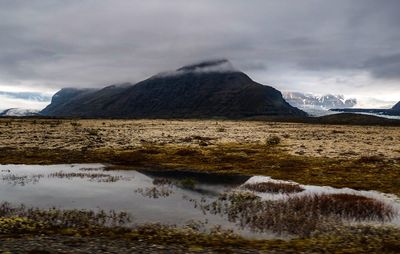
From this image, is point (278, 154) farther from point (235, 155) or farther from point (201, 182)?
point (201, 182)

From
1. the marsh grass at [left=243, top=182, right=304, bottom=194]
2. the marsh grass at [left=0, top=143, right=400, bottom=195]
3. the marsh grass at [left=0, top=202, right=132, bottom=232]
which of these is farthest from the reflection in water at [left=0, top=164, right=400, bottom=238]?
the marsh grass at [left=0, top=143, right=400, bottom=195]

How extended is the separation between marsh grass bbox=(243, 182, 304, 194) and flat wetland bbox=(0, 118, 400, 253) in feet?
0.30

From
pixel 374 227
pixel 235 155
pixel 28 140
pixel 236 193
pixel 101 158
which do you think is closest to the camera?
pixel 374 227

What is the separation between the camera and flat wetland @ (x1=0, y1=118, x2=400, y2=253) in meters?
21.7

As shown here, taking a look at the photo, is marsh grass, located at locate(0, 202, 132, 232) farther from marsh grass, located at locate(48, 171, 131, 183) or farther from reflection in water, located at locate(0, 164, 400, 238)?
marsh grass, located at locate(48, 171, 131, 183)

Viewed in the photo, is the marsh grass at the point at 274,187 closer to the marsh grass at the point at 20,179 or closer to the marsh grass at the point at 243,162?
the marsh grass at the point at 243,162

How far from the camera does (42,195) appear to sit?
1329 inches

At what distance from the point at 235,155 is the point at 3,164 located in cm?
3134

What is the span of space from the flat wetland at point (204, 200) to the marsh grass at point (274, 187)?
0.09 m

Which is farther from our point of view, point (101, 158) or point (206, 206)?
point (101, 158)

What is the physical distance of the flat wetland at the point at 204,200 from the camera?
71.3 feet

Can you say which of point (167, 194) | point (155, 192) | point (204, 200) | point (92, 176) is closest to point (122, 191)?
point (155, 192)

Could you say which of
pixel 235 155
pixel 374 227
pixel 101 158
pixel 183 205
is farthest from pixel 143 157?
pixel 374 227

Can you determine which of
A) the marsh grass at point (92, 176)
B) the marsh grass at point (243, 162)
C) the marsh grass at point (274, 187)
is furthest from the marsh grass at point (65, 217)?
the marsh grass at point (243, 162)
